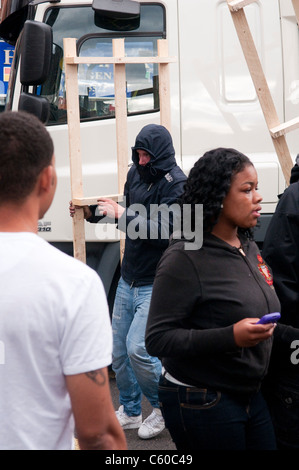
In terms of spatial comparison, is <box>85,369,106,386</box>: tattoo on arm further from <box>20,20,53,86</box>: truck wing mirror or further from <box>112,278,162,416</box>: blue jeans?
<box>20,20,53,86</box>: truck wing mirror

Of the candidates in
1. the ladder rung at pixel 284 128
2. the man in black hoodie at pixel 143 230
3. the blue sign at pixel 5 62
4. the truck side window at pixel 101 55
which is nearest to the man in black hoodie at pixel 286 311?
the ladder rung at pixel 284 128

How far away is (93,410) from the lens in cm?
165

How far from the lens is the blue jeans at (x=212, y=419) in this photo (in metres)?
2.39

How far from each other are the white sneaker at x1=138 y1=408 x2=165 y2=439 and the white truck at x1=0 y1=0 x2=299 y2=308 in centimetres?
109

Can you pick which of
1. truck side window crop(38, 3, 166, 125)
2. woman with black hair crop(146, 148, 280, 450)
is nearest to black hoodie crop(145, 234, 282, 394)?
woman with black hair crop(146, 148, 280, 450)

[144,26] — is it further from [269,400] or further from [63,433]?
[63,433]

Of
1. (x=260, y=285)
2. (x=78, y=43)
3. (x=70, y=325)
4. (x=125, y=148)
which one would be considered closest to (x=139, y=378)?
(x=125, y=148)

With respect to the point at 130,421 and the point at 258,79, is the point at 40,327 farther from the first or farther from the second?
the point at 130,421

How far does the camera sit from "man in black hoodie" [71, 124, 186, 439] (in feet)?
13.5

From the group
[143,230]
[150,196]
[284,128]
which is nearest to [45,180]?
[284,128]

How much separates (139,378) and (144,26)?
2.46 meters

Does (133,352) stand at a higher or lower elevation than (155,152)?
lower

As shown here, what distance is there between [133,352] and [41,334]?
2.64m

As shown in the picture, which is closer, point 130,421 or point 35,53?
point 130,421
